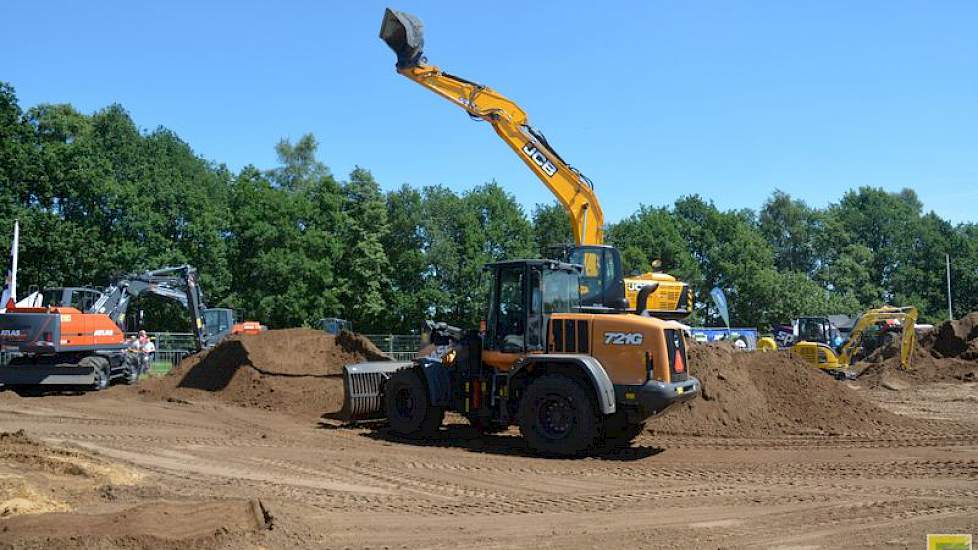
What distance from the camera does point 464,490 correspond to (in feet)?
28.7

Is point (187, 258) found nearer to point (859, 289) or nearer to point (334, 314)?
point (334, 314)

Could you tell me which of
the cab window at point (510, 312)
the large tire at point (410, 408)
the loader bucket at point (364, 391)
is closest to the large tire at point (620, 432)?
the cab window at point (510, 312)

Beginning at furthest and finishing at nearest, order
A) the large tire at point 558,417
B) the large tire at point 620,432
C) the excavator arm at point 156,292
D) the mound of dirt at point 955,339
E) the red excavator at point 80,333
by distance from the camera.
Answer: the mound of dirt at point 955,339 → the excavator arm at point 156,292 → the red excavator at point 80,333 → the large tire at point 620,432 → the large tire at point 558,417

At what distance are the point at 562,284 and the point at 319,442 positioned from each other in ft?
13.7

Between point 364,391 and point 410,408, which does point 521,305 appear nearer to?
point 410,408

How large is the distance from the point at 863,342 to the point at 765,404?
21.3 m

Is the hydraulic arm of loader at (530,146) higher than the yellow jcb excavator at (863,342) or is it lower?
higher

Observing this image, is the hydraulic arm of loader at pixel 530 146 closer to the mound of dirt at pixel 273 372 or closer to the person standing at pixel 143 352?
the mound of dirt at pixel 273 372

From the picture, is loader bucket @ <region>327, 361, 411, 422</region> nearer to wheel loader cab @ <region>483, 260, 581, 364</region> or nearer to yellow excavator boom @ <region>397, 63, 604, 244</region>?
wheel loader cab @ <region>483, 260, 581, 364</region>

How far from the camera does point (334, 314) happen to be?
4203 cm

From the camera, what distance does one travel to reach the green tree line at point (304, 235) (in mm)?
35656

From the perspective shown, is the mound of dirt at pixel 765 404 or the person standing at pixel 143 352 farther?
the person standing at pixel 143 352

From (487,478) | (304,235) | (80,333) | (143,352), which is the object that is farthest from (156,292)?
(304,235)

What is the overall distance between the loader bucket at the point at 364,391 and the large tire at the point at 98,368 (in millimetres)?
8742
